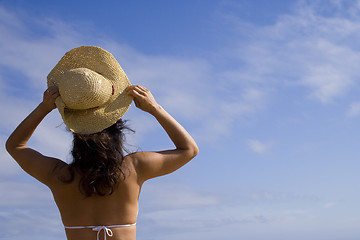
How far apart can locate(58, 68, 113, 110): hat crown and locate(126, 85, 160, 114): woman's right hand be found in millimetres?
271

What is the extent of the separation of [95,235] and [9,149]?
1233 millimetres

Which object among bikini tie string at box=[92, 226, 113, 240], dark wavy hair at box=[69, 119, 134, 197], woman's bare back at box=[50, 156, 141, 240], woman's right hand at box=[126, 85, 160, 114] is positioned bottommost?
bikini tie string at box=[92, 226, 113, 240]

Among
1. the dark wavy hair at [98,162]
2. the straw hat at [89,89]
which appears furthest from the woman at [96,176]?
the straw hat at [89,89]

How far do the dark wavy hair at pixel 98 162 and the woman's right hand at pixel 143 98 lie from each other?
438mm

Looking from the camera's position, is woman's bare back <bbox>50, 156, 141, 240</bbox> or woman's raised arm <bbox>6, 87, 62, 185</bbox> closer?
woman's bare back <bbox>50, 156, 141, 240</bbox>

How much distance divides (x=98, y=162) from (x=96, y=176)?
154 millimetres

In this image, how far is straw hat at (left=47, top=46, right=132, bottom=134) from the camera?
4.34 metres

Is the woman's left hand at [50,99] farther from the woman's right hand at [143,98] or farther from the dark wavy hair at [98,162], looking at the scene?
the woman's right hand at [143,98]

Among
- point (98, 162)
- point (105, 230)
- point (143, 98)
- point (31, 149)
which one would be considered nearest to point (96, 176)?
point (98, 162)

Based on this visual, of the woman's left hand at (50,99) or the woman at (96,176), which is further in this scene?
the woman's left hand at (50,99)

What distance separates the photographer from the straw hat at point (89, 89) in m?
4.34

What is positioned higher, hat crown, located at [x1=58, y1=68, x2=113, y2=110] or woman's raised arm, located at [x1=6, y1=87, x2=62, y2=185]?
hat crown, located at [x1=58, y1=68, x2=113, y2=110]

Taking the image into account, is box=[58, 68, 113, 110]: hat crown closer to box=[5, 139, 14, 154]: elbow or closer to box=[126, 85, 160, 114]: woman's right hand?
box=[126, 85, 160, 114]: woman's right hand

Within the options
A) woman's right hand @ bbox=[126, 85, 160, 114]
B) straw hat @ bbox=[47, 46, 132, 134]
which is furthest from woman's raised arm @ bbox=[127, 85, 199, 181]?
straw hat @ bbox=[47, 46, 132, 134]
